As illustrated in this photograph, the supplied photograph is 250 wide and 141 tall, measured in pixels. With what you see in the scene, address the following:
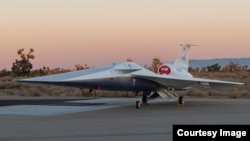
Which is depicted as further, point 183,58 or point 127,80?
point 183,58

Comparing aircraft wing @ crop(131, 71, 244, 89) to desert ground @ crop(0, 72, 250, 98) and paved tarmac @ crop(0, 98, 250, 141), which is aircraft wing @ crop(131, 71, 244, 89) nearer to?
paved tarmac @ crop(0, 98, 250, 141)

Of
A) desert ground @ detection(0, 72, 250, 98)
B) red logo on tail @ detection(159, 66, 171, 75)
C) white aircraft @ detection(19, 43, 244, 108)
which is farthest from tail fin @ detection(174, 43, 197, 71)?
desert ground @ detection(0, 72, 250, 98)

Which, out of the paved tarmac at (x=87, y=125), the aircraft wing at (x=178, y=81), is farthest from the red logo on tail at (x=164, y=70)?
the paved tarmac at (x=87, y=125)

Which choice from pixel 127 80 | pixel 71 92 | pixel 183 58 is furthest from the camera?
pixel 71 92

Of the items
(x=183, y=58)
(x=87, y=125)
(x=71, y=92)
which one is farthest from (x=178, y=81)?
(x=71, y=92)

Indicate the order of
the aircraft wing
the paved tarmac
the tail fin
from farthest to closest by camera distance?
the tail fin
the aircraft wing
the paved tarmac

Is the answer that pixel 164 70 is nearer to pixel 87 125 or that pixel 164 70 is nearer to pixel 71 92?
pixel 87 125

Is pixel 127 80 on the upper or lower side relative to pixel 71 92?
upper

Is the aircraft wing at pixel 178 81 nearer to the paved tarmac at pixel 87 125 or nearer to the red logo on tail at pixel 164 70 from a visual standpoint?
the red logo on tail at pixel 164 70

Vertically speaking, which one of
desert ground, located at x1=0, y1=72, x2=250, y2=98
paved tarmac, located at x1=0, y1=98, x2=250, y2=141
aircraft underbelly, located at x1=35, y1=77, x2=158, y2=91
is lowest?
paved tarmac, located at x1=0, y1=98, x2=250, y2=141

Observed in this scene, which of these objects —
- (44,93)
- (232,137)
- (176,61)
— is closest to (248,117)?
(232,137)

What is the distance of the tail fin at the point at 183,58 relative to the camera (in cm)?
2975

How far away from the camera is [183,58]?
98.3 feet

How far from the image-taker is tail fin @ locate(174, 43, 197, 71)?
29750 millimetres
